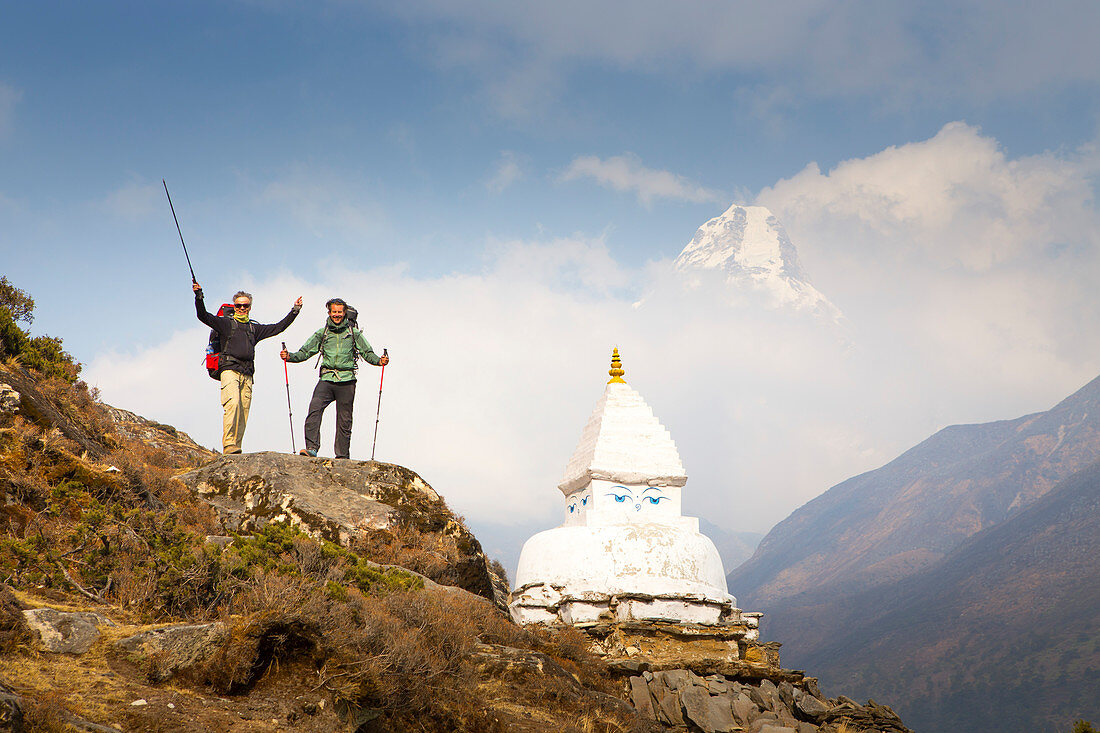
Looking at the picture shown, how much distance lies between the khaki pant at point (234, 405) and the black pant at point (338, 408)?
3.75 feet

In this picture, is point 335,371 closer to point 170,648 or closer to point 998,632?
point 170,648

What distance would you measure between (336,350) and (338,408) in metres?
1.07

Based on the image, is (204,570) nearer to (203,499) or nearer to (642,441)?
(203,499)

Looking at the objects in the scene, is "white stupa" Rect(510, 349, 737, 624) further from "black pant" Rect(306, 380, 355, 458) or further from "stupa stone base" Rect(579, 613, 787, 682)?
"black pant" Rect(306, 380, 355, 458)

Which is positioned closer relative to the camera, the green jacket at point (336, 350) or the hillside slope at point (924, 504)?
the green jacket at point (336, 350)

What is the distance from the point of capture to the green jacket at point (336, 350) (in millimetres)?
15125

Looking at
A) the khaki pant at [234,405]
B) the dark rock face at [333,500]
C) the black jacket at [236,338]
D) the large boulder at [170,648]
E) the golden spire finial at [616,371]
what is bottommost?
the large boulder at [170,648]

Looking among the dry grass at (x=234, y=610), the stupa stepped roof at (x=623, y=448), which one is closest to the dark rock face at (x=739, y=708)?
the dry grass at (x=234, y=610)

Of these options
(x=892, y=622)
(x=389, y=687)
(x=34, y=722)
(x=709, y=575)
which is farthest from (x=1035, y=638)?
(x=34, y=722)

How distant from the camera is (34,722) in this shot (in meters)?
5.24

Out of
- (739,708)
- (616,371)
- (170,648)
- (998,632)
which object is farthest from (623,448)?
(998,632)

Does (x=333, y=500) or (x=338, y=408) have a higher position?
(x=338, y=408)

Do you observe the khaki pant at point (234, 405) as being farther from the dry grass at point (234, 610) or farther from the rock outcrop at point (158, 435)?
the rock outcrop at point (158, 435)

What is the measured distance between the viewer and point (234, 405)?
1460 cm
